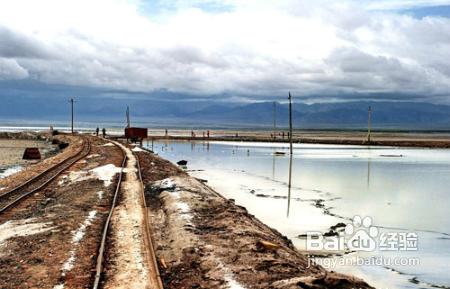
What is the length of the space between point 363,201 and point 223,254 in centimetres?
1486

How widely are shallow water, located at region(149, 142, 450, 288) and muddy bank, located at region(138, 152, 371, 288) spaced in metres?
2.16

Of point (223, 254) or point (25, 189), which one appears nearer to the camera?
point (223, 254)

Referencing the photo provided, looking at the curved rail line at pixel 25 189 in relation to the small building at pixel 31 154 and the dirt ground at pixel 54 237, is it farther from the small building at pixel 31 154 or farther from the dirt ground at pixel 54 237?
the small building at pixel 31 154

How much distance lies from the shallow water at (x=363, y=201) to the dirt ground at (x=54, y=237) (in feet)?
20.9

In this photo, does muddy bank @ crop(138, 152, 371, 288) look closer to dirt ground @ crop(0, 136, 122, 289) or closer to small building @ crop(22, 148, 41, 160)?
dirt ground @ crop(0, 136, 122, 289)

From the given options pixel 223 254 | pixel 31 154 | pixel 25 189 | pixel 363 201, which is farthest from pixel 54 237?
pixel 31 154

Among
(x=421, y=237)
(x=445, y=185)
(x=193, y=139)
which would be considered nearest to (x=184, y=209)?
(x=421, y=237)

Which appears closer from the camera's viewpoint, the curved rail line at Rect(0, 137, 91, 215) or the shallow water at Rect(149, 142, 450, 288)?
the shallow water at Rect(149, 142, 450, 288)

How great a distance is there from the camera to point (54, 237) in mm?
13297

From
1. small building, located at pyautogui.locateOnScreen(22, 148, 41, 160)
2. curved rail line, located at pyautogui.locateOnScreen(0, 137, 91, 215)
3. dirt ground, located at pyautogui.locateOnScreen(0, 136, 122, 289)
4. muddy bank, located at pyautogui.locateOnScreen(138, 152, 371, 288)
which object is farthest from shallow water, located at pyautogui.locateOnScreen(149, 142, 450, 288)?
small building, located at pyautogui.locateOnScreen(22, 148, 41, 160)

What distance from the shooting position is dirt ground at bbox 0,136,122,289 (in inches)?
400

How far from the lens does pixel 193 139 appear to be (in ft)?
331

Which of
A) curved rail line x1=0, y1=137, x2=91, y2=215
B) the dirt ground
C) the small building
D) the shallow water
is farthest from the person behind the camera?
the small building

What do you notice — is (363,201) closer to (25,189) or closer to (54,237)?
(25,189)
